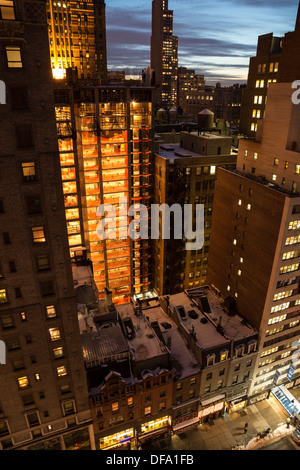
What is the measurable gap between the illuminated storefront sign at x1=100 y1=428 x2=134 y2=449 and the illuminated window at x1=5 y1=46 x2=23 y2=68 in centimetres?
5118

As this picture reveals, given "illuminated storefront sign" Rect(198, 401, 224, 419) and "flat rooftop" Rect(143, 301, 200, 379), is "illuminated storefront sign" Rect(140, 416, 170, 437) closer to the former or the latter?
"illuminated storefront sign" Rect(198, 401, 224, 419)

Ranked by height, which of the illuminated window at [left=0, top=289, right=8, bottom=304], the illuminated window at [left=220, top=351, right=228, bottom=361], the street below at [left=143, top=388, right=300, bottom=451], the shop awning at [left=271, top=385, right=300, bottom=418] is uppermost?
the illuminated window at [left=0, top=289, right=8, bottom=304]

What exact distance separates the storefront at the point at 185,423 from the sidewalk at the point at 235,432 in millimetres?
1908

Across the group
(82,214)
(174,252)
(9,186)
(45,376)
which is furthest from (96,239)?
(9,186)

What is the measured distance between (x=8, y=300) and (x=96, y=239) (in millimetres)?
40171

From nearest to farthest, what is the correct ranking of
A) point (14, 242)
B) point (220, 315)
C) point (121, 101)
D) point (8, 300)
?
point (14, 242)
point (8, 300)
point (220, 315)
point (121, 101)

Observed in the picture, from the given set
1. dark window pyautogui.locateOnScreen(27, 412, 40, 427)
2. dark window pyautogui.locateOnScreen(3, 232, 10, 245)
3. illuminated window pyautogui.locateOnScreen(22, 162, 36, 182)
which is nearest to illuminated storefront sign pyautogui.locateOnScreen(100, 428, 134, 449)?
dark window pyautogui.locateOnScreen(27, 412, 40, 427)

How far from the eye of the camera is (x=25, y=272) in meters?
34.1

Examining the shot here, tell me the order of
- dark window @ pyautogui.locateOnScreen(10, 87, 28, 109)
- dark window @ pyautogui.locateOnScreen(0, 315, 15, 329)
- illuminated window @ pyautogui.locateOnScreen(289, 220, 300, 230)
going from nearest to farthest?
1. dark window @ pyautogui.locateOnScreen(10, 87, 28, 109)
2. dark window @ pyautogui.locateOnScreen(0, 315, 15, 329)
3. illuminated window @ pyautogui.locateOnScreen(289, 220, 300, 230)

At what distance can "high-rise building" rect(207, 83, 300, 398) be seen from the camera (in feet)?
151

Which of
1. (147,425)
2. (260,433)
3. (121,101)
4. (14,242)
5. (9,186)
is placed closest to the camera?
(9,186)

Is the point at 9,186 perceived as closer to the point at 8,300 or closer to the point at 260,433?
the point at 8,300

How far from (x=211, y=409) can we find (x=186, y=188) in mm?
44945

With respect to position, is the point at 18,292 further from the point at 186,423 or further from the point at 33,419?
the point at 186,423
